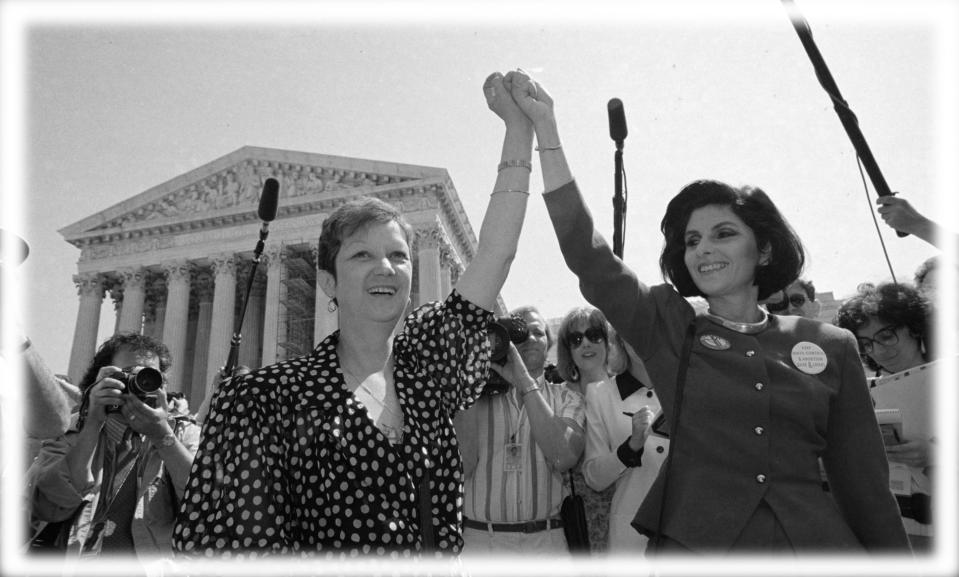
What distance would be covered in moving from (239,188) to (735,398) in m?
37.3

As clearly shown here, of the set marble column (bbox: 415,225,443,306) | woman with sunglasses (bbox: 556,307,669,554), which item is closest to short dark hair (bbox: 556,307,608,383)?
woman with sunglasses (bbox: 556,307,669,554)

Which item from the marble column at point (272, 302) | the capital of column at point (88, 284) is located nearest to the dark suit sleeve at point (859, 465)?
the marble column at point (272, 302)

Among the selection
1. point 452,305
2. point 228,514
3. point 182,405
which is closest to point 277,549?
point 228,514

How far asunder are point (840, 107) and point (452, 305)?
6.22 feet

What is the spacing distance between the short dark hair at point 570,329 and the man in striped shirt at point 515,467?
681 millimetres

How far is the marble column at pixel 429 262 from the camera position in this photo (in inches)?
1219

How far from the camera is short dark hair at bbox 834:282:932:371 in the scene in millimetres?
4172

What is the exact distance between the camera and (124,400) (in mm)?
4145

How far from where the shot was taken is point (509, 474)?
173 inches

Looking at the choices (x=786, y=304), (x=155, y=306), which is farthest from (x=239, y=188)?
(x=786, y=304)

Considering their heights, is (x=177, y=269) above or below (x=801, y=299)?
above

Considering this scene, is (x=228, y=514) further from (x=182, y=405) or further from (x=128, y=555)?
(x=182, y=405)

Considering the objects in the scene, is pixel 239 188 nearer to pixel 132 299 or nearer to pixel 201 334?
pixel 132 299

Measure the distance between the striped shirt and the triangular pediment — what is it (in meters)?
29.3
